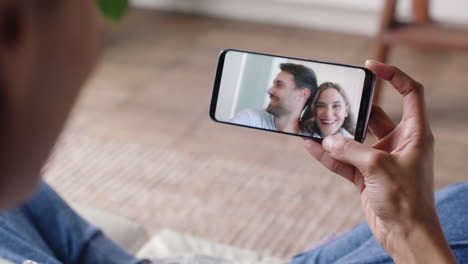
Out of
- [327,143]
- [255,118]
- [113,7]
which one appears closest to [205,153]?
[113,7]

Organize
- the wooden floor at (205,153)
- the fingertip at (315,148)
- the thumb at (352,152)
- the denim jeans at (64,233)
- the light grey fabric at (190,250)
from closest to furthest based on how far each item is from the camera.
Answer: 1. the thumb at (352,152)
2. the fingertip at (315,148)
3. the denim jeans at (64,233)
4. the light grey fabric at (190,250)
5. the wooden floor at (205,153)

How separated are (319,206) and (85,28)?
59.8 inches

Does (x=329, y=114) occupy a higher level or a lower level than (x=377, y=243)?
higher

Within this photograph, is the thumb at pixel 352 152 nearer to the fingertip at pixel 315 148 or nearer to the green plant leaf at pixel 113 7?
the fingertip at pixel 315 148

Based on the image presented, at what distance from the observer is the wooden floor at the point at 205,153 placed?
1.78 m

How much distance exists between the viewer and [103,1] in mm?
1113

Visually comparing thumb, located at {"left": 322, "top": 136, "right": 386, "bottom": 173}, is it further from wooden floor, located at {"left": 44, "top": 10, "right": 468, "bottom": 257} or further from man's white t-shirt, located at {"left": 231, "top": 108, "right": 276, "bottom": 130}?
wooden floor, located at {"left": 44, "top": 10, "right": 468, "bottom": 257}

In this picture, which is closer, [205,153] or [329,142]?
[329,142]

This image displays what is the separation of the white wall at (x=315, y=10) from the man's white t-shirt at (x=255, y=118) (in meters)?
2.15

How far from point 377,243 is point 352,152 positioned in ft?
0.69

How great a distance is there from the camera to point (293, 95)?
3.09ft

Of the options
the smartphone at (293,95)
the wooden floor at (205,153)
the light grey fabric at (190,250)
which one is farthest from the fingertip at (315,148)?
the wooden floor at (205,153)

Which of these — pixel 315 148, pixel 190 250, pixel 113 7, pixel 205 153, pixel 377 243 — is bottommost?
pixel 205 153

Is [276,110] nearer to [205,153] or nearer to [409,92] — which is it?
[409,92]
